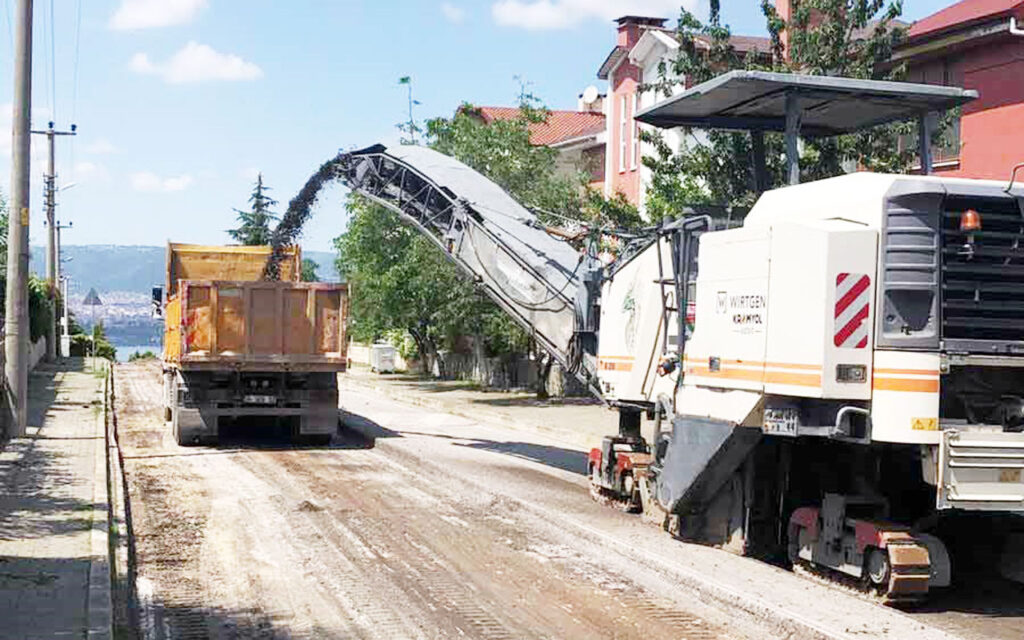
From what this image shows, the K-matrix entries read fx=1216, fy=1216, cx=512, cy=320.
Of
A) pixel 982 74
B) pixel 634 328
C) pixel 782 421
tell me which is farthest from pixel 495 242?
pixel 982 74

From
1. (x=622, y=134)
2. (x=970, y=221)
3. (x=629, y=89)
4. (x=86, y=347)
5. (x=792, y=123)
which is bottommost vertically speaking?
(x=86, y=347)

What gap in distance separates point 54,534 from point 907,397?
715 cm

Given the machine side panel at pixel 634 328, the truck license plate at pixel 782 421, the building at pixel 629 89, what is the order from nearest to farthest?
the truck license plate at pixel 782 421, the machine side panel at pixel 634 328, the building at pixel 629 89

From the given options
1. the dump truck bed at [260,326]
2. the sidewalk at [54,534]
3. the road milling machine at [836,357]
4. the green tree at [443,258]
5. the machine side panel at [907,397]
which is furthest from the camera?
the green tree at [443,258]

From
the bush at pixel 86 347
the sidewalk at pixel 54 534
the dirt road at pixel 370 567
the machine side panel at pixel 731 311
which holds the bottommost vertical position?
the dirt road at pixel 370 567

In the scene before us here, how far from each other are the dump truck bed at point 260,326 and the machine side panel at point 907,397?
1161cm

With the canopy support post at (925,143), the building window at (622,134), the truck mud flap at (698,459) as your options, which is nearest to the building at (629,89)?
the building window at (622,134)

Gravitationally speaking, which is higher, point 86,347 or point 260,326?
point 260,326

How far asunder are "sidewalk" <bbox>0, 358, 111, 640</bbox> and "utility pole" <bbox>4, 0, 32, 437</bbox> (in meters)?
1.24

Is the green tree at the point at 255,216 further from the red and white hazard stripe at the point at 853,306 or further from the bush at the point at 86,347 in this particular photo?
the red and white hazard stripe at the point at 853,306

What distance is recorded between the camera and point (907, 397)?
8.33m

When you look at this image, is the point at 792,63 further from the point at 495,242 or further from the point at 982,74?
the point at 495,242

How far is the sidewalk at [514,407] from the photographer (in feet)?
73.8

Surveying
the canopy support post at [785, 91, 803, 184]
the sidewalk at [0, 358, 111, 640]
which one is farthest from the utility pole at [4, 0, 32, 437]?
the canopy support post at [785, 91, 803, 184]
